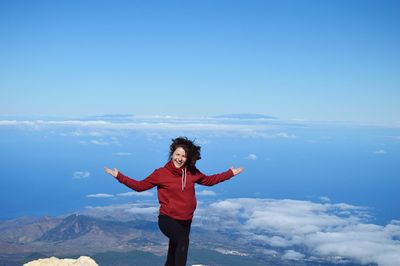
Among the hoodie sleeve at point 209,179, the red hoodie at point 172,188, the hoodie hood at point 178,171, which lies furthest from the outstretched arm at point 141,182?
the hoodie sleeve at point 209,179

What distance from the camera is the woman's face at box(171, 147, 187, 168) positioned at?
26.5ft

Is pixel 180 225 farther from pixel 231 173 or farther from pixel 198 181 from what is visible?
pixel 231 173

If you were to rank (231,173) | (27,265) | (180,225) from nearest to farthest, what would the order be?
(180,225)
(231,173)
(27,265)

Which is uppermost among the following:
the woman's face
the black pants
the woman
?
the woman's face

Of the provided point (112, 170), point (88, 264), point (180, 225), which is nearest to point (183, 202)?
point (180, 225)

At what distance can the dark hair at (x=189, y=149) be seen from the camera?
8.13 m

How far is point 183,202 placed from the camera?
7949 mm

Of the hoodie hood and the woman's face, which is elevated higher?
the woman's face

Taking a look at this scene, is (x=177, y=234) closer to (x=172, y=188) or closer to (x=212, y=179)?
(x=172, y=188)

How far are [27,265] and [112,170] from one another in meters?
4.27

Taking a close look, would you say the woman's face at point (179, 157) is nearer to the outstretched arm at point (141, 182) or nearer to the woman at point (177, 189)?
the woman at point (177, 189)

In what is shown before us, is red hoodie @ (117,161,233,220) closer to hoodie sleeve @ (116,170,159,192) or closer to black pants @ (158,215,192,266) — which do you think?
hoodie sleeve @ (116,170,159,192)

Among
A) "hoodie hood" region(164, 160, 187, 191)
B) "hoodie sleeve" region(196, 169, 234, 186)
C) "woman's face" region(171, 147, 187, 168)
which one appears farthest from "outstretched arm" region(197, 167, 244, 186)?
"woman's face" region(171, 147, 187, 168)

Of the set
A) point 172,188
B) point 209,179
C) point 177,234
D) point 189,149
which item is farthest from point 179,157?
point 177,234
